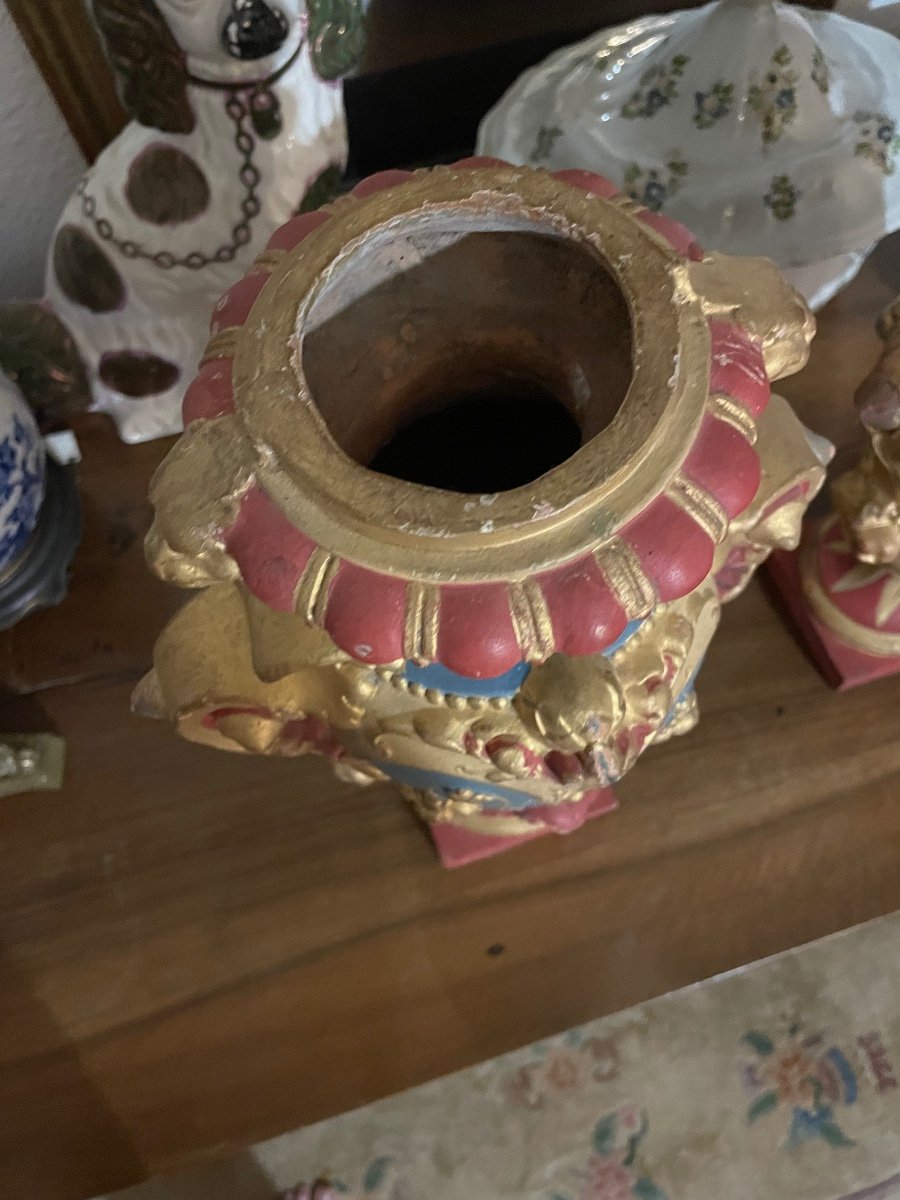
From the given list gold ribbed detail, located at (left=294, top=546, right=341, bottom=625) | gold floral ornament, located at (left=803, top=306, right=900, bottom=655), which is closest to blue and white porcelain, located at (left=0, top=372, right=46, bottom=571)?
gold ribbed detail, located at (left=294, top=546, right=341, bottom=625)

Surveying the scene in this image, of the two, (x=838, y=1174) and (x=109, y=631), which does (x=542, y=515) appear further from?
(x=838, y=1174)

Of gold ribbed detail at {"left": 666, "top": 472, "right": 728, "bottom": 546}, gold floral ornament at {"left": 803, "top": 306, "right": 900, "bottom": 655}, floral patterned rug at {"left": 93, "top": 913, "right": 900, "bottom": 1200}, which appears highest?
gold ribbed detail at {"left": 666, "top": 472, "right": 728, "bottom": 546}

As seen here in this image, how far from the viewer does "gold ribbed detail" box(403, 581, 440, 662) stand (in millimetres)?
247

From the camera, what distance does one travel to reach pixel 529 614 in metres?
0.25

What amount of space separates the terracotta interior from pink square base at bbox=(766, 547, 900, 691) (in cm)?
20

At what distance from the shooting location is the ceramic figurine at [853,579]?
391 mm

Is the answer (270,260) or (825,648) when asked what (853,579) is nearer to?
(825,648)

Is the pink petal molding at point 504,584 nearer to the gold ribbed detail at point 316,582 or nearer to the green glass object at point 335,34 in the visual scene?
the gold ribbed detail at point 316,582

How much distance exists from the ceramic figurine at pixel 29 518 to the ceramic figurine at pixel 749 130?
290 mm

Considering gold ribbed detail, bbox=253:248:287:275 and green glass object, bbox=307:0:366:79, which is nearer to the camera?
gold ribbed detail, bbox=253:248:287:275

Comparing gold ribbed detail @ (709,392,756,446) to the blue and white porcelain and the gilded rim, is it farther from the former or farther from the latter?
the blue and white porcelain

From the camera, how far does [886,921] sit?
581 mm

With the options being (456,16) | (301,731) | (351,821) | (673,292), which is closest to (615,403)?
(673,292)

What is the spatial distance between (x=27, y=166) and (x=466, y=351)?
0.38 metres
